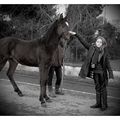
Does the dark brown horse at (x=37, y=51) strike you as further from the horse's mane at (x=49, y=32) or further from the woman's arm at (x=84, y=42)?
the woman's arm at (x=84, y=42)

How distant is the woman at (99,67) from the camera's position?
3842mm

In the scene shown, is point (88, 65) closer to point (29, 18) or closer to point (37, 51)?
point (37, 51)

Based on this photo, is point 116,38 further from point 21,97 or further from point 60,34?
point 21,97

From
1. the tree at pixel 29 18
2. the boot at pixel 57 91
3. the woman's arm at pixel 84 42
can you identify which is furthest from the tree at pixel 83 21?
the boot at pixel 57 91

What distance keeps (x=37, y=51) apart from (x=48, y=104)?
0.86 m

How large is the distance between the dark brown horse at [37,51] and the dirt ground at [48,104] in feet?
0.42

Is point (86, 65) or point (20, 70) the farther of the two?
point (20, 70)

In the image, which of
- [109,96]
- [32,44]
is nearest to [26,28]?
[32,44]

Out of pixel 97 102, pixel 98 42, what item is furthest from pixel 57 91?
pixel 98 42

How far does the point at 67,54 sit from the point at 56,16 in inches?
24.6

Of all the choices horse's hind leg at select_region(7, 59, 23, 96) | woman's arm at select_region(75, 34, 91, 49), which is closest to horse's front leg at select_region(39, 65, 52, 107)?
horse's hind leg at select_region(7, 59, 23, 96)

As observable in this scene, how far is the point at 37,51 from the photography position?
13.5 feet

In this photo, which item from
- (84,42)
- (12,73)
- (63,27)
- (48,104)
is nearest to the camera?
(63,27)
